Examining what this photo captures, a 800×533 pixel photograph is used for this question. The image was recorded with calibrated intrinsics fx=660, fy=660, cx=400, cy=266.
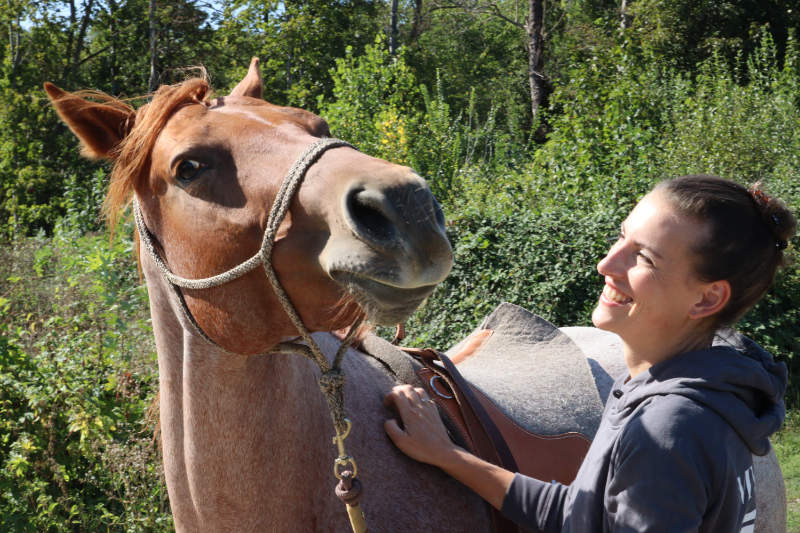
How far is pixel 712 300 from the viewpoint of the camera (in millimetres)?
1489

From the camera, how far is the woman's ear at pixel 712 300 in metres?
1.47

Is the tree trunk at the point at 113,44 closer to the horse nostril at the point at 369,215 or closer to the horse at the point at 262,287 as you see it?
the horse at the point at 262,287

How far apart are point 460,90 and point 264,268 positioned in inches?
1243

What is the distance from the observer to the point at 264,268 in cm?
145

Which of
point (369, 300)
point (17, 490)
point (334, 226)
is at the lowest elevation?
point (17, 490)

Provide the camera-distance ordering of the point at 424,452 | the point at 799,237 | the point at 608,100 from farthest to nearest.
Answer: the point at 608,100 < the point at 799,237 < the point at 424,452

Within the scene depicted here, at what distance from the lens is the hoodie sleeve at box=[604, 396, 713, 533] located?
50.6 inches

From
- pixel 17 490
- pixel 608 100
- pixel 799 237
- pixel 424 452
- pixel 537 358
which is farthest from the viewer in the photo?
pixel 608 100

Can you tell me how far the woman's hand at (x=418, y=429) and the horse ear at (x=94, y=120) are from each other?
1.03 m

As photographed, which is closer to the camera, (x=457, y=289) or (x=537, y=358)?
(x=537, y=358)

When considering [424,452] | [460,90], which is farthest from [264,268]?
[460,90]

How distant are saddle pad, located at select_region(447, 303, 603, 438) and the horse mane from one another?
4.38ft

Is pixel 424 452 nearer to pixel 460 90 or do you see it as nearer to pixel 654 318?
pixel 654 318

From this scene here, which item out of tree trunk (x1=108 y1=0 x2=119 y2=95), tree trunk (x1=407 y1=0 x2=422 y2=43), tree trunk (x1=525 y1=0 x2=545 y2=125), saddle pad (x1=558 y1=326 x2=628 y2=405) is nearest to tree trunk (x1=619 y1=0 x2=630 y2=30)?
tree trunk (x1=525 y1=0 x2=545 y2=125)
